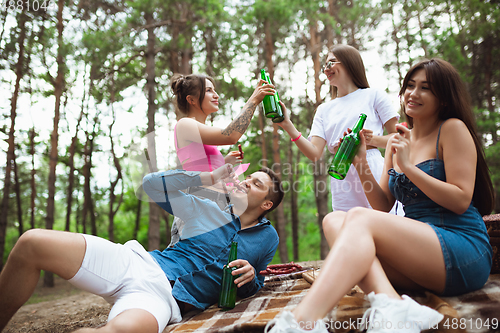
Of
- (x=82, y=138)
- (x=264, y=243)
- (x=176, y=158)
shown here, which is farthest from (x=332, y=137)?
(x=82, y=138)

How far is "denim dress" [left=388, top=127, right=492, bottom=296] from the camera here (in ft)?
4.75

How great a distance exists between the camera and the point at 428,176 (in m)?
1.52

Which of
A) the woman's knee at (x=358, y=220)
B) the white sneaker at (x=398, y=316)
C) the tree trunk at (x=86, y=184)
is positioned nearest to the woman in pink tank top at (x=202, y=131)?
the woman's knee at (x=358, y=220)

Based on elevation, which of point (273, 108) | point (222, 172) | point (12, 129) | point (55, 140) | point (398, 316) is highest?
point (12, 129)

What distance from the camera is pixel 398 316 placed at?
118 cm

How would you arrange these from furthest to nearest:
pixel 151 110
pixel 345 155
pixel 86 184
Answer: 1. pixel 86 184
2. pixel 151 110
3. pixel 345 155

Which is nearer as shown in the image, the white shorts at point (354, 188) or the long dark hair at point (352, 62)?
the white shorts at point (354, 188)

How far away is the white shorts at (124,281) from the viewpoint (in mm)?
1711

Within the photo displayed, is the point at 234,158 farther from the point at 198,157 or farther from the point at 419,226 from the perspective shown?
the point at 419,226

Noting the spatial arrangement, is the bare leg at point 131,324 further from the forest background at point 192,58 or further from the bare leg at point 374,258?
the forest background at point 192,58

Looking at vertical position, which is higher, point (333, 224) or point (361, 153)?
point (361, 153)

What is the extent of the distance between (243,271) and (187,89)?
1.38 metres

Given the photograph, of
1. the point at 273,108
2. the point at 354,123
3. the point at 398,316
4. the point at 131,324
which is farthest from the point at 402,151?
the point at 131,324

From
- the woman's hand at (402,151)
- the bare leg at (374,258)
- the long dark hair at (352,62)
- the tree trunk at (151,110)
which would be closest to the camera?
the bare leg at (374,258)
